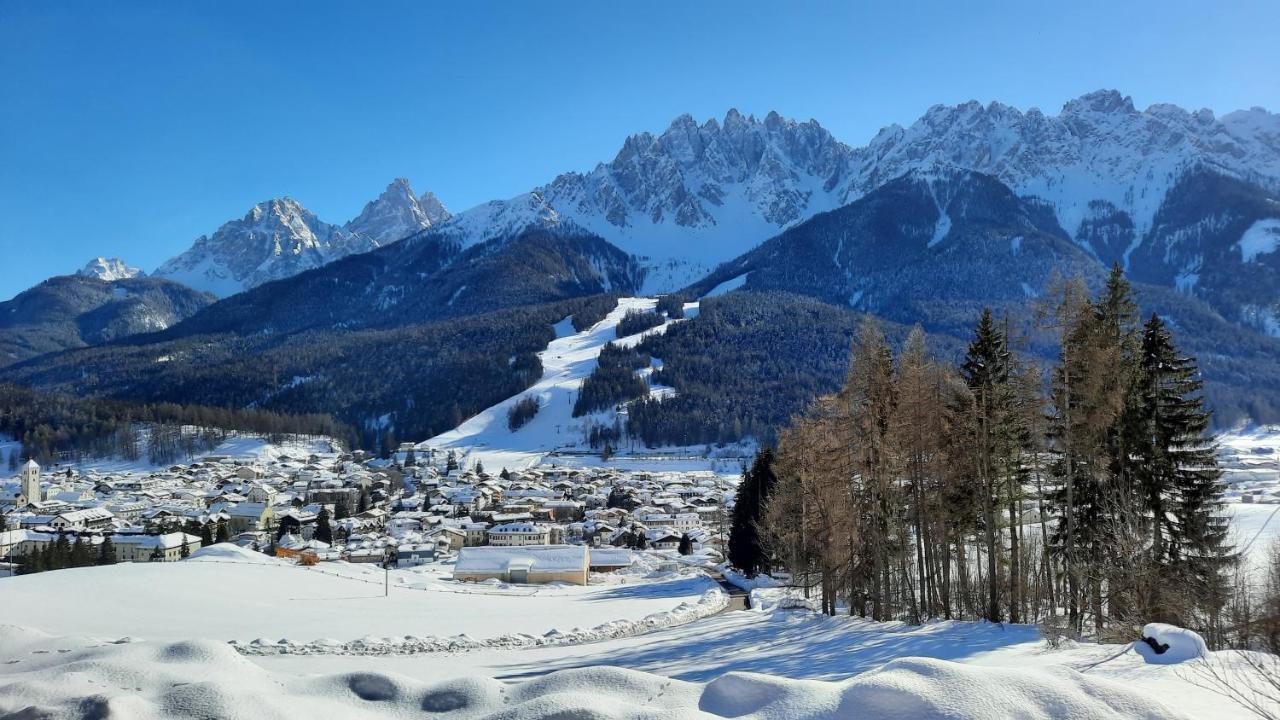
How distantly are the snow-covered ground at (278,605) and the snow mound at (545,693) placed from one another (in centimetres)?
1083

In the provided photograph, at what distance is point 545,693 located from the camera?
332 inches

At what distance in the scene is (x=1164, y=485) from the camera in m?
20.5

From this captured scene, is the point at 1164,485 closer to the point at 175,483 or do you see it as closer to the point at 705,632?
the point at 705,632

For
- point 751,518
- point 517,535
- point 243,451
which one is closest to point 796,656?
point 751,518

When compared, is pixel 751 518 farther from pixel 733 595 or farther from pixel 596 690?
pixel 596 690

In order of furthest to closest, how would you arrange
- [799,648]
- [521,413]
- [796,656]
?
1. [521,413]
2. [799,648]
3. [796,656]

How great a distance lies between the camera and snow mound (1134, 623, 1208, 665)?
10000 mm

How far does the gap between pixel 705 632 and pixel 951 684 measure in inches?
771

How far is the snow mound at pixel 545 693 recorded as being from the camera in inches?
275

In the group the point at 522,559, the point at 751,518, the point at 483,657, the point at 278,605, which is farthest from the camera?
the point at 522,559

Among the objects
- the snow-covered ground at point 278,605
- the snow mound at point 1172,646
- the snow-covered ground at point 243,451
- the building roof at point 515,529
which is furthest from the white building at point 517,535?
the snow-covered ground at point 243,451

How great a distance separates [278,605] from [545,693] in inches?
981

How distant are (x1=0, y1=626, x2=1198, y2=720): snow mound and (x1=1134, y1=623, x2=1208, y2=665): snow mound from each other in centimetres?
283

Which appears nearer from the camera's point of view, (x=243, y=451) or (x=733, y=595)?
(x=733, y=595)
